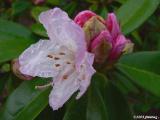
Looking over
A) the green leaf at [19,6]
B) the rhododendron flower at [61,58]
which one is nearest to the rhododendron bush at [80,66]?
the rhododendron flower at [61,58]

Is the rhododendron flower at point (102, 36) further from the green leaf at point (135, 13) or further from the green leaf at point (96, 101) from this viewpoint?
the green leaf at point (135, 13)

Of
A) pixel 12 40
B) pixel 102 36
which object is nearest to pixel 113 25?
pixel 102 36

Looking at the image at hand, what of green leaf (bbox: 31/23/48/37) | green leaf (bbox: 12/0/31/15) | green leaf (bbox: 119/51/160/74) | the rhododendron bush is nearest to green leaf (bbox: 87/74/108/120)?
the rhododendron bush

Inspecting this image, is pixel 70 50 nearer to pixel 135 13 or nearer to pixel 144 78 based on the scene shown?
pixel 144 78

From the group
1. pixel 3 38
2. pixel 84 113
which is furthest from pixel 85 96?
pixel 3 38

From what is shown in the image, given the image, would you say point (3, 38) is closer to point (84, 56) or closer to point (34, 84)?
point (34, 84)

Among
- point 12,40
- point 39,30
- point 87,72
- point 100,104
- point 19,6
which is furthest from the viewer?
point 19,6
